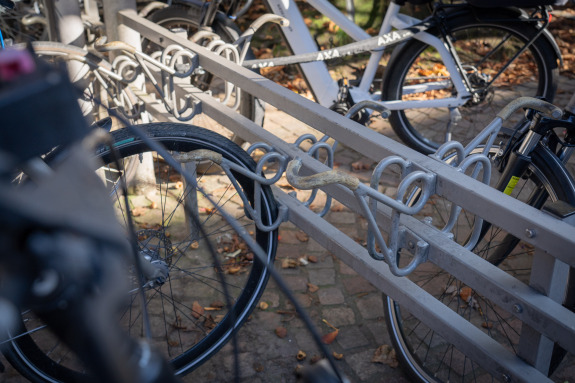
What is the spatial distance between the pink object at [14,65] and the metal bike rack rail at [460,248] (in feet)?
4.29

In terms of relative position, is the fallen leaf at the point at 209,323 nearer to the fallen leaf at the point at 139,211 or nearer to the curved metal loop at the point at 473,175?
the fallen leaf at the point at 139,211

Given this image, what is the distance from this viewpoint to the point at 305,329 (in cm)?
287

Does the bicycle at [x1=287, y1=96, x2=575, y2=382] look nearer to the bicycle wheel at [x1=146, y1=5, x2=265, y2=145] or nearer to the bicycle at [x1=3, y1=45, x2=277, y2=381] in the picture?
the bicycle at [x1=3, y1=45, x2=277, y2=381]

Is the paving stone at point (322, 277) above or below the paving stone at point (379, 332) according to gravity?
below

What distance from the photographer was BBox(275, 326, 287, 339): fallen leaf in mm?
2781

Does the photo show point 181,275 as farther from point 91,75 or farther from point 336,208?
point 91,75

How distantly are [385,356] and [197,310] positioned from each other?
99 centimetres

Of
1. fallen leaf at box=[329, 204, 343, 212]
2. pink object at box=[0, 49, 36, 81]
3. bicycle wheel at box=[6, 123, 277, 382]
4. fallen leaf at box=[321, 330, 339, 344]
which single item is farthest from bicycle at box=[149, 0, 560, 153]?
pink object at box=[0, 49, 36, 81]

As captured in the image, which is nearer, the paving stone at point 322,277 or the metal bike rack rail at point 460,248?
the metal bike rack rail at point 460,248

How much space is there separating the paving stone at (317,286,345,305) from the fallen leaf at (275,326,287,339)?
1.00 feet

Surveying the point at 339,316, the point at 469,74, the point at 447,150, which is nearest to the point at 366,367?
the point at 339,316

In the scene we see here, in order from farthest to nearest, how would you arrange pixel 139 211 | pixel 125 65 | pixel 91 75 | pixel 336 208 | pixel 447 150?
pixel 336 208, pixel 139 211, pixel 91 75, pixel 125 65, pixel 447 150

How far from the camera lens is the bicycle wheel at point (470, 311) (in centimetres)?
228

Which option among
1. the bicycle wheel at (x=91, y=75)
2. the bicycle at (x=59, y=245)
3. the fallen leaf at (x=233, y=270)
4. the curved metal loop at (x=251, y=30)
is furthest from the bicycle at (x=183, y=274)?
the curved metal loop at (x=251, y=30)
